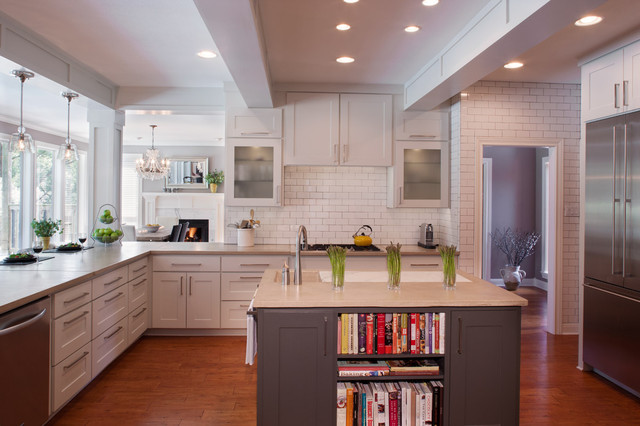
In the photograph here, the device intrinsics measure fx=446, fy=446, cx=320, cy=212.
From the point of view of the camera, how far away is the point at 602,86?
11.2ft

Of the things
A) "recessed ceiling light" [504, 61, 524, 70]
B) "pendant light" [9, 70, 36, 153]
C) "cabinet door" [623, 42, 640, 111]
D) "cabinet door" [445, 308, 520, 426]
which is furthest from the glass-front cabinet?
"cabinet door" [623, 42, 640, 111]

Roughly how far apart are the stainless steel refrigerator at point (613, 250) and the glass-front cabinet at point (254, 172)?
2803mm

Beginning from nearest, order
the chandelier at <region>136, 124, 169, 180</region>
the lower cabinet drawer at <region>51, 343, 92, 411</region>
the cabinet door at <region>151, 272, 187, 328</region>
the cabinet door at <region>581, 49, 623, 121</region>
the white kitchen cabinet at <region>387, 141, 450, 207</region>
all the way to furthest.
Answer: the lower cabinet drawer at <region>51, 343, 92, 411</region>, the cabinet door at <region>581, 49, 623, 121</region>, the cabinet door at <region>151, 272, 187, 328</region>, the white kitchen cabinet at <region>387, 141, 450, 207</region>, the chandelier at <region>136, 124, 169, 180</region>

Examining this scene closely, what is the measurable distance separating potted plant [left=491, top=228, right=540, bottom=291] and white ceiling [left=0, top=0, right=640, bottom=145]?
8.36ft

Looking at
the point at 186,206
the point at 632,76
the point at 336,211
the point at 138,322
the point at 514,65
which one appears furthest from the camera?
the point at 186,206

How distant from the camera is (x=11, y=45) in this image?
303cm

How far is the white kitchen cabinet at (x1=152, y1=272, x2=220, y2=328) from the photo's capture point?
4.39m

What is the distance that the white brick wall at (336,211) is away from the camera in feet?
16.3

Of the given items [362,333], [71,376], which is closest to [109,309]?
[71,376]

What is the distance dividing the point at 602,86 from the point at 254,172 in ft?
10.3

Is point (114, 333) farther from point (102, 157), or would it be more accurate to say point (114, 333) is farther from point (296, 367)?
point (102, 157)

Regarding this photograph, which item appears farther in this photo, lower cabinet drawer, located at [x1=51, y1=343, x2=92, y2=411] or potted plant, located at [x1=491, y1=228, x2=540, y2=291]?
potted plant, located at [x1=491, y1=228, x2=540, y2=291]

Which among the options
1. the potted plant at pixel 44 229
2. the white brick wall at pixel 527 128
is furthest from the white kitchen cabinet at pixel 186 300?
the white brick wall at pixel 527 128

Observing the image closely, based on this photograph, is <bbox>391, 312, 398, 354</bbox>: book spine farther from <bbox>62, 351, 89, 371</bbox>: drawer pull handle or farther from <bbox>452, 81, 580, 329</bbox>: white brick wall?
<bbox>452, 81, 580, 329</bbox>: white brick wall
